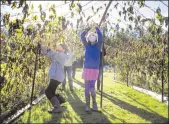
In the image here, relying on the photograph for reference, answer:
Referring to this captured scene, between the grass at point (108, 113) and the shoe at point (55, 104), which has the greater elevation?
the shoe at point (55, 104)

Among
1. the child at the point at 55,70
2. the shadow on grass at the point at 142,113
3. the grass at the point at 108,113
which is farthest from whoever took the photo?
the child at the point at 55,70

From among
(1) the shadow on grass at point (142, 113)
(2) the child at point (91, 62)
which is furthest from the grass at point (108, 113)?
(2) the child at point (91, 62)

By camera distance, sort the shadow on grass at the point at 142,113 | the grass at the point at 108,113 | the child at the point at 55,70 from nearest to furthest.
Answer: the grass at the point at 108,113, the shadow on grass at the point at 142,113, the child at the point at 55,70

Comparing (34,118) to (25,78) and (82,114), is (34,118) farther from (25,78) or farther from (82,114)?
(25,78)

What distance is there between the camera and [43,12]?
21.1 ft

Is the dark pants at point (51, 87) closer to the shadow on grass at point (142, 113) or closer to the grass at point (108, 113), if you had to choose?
the grass at point (108, 113)

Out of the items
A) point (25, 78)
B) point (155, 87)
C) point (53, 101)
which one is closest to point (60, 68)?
point (53, 101)

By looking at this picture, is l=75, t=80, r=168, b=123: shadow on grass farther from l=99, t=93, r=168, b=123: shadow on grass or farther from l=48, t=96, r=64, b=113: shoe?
l=48, t=96, r=64, b=113: shoe

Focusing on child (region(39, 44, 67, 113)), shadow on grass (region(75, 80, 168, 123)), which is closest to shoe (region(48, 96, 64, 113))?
child (region(39, 44, 67, 113))

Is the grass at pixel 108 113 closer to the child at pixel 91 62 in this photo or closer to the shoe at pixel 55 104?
the shoe at pixel 55 104

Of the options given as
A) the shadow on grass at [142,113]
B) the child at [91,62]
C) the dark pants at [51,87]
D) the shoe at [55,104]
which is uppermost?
the child at [91,62]

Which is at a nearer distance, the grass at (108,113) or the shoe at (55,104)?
the grass at (108,113)

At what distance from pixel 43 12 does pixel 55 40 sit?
434cm

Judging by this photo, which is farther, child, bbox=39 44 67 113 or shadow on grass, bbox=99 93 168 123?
child, bbox=39 44 67 113
